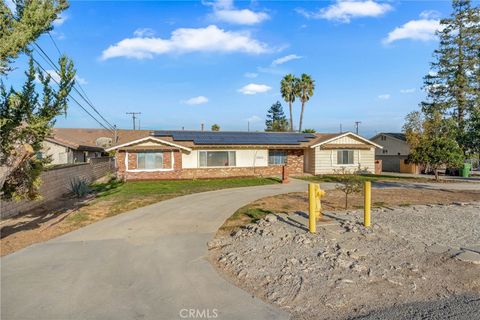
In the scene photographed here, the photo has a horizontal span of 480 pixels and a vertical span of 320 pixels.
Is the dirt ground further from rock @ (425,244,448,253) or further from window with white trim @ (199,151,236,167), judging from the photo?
window with white trim @ (199,151,236,167)

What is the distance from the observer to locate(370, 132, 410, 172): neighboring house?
3738cm

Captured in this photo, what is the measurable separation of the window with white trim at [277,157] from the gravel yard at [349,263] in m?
19.5

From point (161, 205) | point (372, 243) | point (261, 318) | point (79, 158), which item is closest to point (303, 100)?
point (79, 158)

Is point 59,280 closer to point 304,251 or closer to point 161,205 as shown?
point 304,251

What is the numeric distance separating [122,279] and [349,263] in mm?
4028

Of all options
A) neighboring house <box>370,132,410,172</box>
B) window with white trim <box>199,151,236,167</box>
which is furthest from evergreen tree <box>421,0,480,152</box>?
window with white trim <box>199,151,236,167</box>

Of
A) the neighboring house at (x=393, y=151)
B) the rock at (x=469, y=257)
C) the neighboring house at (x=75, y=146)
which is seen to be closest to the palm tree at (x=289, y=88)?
the neighboring house at (x=393, y=151)

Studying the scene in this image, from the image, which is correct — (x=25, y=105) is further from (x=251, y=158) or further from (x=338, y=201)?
(x=251, y=158)

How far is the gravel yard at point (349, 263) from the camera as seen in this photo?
197 inches

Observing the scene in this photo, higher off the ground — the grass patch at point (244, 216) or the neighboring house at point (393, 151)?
the neighboring house at point (393, 151)

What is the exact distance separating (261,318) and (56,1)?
7.40 metres

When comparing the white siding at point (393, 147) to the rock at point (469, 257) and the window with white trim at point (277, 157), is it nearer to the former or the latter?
the window with white trim at point (277, 157)

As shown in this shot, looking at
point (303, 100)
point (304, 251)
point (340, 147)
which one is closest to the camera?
point (304, 251)

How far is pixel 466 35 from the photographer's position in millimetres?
38375
